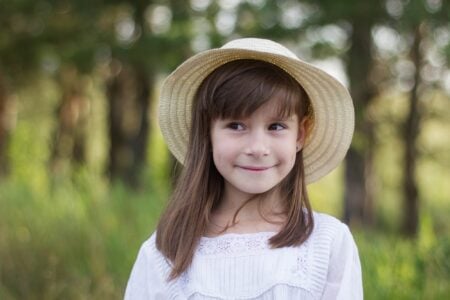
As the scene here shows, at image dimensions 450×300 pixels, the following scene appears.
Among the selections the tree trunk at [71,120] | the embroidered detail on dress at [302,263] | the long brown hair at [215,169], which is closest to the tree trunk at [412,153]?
the tree trunk at [71,120]

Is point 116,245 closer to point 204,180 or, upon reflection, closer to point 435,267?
point 435,267

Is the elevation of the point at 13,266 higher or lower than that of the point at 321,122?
lower

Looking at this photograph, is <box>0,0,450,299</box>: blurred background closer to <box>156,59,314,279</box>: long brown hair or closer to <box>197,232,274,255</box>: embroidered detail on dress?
<box>156,59,314,279</box>: long brown hair

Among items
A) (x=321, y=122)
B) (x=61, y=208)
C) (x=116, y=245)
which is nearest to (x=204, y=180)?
(x=321, y=122)

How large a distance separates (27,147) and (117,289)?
11.9 meters

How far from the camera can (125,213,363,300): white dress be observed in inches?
86.0

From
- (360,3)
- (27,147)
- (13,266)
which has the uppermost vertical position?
(360,3)

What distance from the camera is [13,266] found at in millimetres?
4953

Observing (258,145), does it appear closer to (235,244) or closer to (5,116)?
(235,244)

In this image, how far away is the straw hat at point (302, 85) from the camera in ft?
7.55

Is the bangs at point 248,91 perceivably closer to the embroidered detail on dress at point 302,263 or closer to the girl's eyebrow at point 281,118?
the girl's eyebrow at point 281,118

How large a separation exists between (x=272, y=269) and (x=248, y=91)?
0.45m

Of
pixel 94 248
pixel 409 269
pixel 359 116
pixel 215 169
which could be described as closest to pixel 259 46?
pixel 215 169

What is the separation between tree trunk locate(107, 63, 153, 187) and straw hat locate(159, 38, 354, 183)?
10.4 meters
